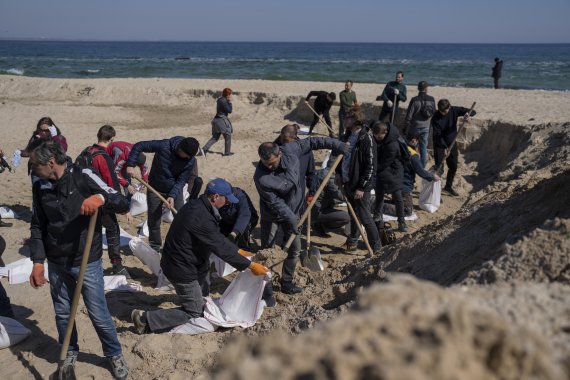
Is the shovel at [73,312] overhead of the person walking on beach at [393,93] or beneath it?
beneath

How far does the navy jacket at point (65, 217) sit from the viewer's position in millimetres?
3682

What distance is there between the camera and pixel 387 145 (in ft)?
21.8

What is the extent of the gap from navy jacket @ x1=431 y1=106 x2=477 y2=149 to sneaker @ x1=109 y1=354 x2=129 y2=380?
666 centimetres

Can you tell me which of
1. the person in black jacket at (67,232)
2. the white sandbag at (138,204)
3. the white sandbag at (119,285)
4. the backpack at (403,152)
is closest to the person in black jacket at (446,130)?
the backpack at (403,152)

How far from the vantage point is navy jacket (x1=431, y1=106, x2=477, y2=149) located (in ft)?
28.8

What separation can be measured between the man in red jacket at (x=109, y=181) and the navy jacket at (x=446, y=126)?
549cm

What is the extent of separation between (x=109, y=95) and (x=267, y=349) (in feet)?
68.7

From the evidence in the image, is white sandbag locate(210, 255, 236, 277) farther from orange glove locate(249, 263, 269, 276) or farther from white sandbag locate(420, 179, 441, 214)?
white sandbag locate(420, 179, 441, 214)

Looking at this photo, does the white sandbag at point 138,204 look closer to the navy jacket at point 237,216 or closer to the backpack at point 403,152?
the navy jacket at point 237,216

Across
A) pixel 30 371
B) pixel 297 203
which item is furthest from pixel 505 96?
pixel 30 371

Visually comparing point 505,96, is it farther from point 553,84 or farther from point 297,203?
point 553,84

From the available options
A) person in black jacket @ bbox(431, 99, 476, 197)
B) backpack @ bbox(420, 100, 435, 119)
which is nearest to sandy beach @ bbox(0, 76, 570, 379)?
person in black jacket @ bbox(431, 99, 476, 197)

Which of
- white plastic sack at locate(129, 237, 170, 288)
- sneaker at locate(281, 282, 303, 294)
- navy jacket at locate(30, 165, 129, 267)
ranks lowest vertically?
sneaker at locate(281, 282, 303, 294)

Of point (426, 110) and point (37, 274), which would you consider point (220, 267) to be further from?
point (426, 110)
